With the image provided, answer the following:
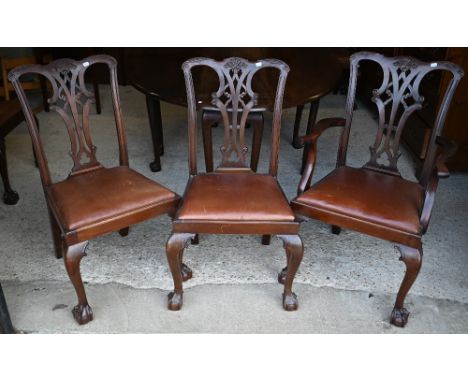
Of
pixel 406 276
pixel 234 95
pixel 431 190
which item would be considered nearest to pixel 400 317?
pixel 406 276

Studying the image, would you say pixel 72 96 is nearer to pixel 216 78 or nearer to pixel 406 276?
pixel 216 78

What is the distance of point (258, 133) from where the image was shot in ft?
8.76

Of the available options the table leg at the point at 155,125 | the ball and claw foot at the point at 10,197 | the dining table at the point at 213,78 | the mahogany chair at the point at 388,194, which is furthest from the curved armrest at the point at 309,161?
the ball and claw foot at the point at 10,197

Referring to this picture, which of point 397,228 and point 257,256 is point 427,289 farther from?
point 257,256

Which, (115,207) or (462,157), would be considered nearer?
(115,207)

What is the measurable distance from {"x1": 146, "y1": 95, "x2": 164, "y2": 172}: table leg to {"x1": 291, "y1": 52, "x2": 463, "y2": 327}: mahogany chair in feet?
4.06

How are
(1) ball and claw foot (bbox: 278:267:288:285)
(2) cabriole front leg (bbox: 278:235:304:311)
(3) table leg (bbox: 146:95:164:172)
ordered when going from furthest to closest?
1. (3) table leg (bbox: 146:95:164:172)
2. (1) ball and claw foot (bbox: 278:267:288:285)
3. (2) cabriole front leg (bbox: 278:235:304:311)

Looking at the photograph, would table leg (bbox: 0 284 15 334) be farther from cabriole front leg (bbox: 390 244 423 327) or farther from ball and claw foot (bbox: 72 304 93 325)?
cabriole front leg (bbox: 390 244 423 327)

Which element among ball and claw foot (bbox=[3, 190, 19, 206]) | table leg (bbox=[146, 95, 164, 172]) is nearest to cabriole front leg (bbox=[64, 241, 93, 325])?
ball and claw foot (bbox=[3, 190, 19, 206])

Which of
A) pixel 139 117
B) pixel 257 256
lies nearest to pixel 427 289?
pixel 257 256

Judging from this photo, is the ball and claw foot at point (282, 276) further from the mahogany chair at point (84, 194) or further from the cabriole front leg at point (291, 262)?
the mahogany chair at point (84, 194)

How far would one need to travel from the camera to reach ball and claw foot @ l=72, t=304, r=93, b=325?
6.86 feet

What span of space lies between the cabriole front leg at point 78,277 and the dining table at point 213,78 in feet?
3.32

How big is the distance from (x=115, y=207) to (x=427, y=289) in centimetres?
156
